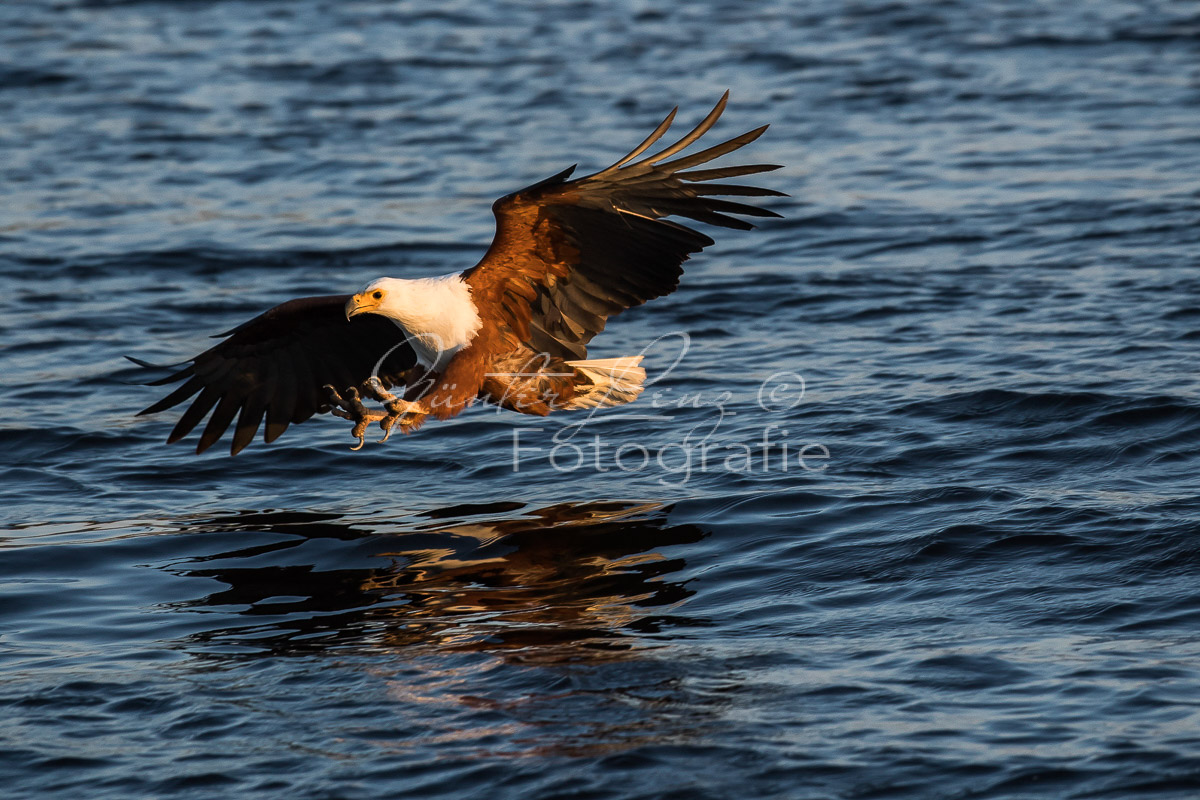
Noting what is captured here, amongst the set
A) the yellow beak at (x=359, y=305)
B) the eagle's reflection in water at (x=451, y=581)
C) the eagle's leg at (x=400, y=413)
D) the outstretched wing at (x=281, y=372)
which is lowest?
the eagle's reflection in water at (x=451, y=581)

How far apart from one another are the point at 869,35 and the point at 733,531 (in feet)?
38.6

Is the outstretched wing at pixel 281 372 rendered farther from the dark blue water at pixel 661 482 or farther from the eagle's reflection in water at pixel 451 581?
the eagle's reflection in water at pixel 451 581

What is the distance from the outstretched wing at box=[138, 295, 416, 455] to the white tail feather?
943mm

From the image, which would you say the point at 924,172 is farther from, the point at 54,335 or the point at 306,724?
the point at 306,724

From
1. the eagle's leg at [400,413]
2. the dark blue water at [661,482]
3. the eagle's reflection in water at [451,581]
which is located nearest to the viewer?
the dark blue water at [661,482]

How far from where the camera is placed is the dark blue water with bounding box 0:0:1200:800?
457 centimetres

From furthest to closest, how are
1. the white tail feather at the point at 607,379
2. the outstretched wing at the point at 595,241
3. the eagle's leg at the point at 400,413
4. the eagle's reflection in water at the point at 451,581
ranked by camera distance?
the white tail feather at the point at 607,379 → the eagle's leg at the point at 400,413 → the outstretched wing at the point at 595,241 → the eagle's reflection in water at the point at 451,581

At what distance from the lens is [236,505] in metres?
6.97

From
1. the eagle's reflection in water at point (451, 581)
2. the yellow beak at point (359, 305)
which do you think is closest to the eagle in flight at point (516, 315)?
the yellow beak at point (359, 305)

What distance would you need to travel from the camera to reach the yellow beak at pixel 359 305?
6219 mm

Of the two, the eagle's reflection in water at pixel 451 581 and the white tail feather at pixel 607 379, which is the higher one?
the white tail feather at pixel 607 379

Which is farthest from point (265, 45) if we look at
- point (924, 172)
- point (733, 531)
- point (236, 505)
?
point (733, 531)

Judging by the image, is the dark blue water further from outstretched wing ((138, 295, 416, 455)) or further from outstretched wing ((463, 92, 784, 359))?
outstretched wing ((463, 92, 784, 359))

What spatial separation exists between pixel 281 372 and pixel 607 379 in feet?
5.23
